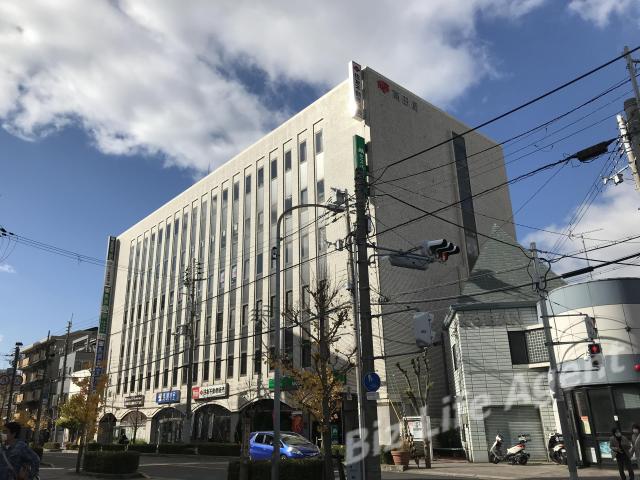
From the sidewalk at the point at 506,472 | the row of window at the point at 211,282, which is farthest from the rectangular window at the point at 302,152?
the sidewalk at the point at 506,472

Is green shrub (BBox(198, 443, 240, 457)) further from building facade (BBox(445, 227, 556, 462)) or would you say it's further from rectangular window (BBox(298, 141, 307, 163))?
rectangular window (BBox(298, 141, 307, 163))

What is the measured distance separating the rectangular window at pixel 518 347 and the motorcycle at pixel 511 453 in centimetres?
342

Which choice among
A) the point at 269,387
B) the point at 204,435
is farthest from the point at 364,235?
the point at 204,435

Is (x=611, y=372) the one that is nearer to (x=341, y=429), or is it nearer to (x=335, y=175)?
(x=341, y=429)

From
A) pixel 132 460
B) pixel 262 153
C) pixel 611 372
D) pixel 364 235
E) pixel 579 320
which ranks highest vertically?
pixel 262 153

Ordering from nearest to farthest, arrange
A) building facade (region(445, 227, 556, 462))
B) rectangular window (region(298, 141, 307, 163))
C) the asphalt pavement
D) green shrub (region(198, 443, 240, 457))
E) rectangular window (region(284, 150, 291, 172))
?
the asphalt pavement, building facade (region(445, 227, 556, 462)), green shrub (region(198, 443, 240, 457)), rectangular window (region(298, 141, 307, 163)), rectangular window (region(284, 150, 291, 172))

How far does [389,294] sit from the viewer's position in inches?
1294

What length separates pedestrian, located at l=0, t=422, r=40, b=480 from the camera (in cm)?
701

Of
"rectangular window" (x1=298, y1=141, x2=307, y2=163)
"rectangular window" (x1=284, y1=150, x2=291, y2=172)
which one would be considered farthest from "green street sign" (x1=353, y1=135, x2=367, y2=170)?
"rectangular window" (x1=284, y1=150, x2=291, y2=172)

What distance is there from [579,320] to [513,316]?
4.69 m

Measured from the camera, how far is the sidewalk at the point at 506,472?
1775 centimetres

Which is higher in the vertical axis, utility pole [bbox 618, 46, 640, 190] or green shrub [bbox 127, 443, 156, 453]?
utility pole [bbox 618, 46, 640, 190]

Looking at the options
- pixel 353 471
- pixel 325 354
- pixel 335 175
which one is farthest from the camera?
pixel 335 175

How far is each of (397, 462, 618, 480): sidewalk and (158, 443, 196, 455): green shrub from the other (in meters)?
19.1
